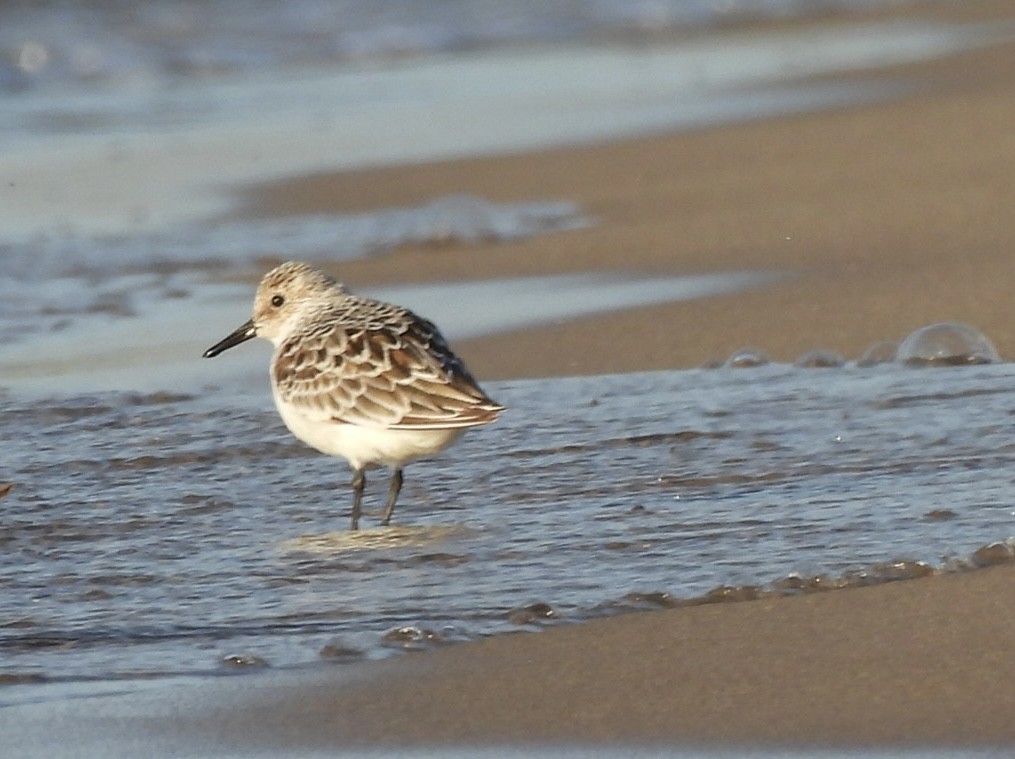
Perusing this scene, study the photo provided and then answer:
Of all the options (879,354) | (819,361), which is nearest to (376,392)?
(819,361)

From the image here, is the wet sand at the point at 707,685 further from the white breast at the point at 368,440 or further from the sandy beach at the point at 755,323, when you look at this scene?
the white breast at the point at 368,440

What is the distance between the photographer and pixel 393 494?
200 inches

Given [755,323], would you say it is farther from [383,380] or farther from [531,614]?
[531,614]

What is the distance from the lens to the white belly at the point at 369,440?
16.5 feet

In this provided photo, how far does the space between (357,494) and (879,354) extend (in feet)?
6.07

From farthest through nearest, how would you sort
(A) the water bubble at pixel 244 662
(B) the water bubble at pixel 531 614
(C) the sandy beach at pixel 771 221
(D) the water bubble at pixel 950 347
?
(C) the sandy beach at pixel 771 221
(D) the water bubble at pixel 950 347
(B) the water bubble at pixel 531 614
(A) the water bubble at pixel 244 662

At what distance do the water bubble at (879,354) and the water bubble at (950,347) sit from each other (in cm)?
11

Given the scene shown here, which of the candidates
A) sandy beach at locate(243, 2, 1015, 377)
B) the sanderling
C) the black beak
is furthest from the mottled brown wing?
sandy beach at locate(243, 2, 1015, 377)

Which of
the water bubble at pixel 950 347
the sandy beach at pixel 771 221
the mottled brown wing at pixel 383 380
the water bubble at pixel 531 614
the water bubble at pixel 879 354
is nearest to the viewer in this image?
the water bubble at pixel 531 614

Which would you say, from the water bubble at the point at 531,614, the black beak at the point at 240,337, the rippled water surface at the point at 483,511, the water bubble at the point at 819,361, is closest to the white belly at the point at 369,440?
the rippled water surface at the point at 483,511

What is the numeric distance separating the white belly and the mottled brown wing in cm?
2

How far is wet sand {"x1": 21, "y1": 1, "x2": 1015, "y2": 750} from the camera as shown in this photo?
3.68 meters

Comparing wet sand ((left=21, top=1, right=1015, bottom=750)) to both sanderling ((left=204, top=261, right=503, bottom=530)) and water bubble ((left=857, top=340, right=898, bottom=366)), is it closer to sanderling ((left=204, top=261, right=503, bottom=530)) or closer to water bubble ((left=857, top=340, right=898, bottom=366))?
water bubble ((left=857, top=340, right=898, bottom=366))

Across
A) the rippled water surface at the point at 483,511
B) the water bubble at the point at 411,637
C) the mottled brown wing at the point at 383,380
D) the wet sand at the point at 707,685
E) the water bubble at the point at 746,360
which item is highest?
the mottled brown wing at the point at 383,380
